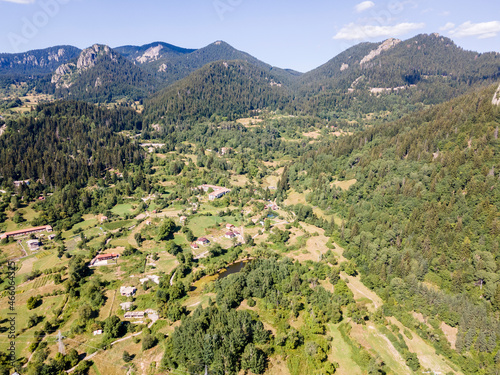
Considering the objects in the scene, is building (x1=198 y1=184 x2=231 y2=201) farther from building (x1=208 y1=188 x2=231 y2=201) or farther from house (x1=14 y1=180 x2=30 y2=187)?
house (x1=14 y1=180 x2=30 y2=187)

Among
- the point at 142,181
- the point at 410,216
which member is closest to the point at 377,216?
the point at 410,216

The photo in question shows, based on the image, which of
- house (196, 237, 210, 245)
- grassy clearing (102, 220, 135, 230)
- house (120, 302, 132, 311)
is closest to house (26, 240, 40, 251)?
A: grassy clearing (102, 220, 135, 230)

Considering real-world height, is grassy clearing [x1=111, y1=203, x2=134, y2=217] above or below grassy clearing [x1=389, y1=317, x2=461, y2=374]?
above

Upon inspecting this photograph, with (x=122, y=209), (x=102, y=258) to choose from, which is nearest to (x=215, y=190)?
(x=122, y=209)

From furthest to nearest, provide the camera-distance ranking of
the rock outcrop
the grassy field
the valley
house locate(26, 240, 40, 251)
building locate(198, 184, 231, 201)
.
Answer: building locate(198, 184, 231, 201) → the rock outcrop → the grassy field → house locate(26, 240, 40, 251) → the valley

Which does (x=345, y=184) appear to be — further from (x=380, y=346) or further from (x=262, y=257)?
(x=380, y=346)

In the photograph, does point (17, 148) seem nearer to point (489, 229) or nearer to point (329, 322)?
point (329, 322)
